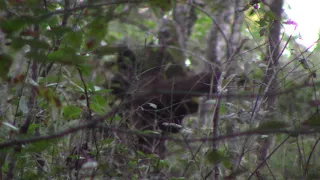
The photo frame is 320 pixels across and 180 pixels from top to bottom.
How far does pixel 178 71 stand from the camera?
15.2ft

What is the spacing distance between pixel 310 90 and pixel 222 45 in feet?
12.9

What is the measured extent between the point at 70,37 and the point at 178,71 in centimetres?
341

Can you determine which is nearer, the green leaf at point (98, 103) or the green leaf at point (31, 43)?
the green leaf at point (31, 43)

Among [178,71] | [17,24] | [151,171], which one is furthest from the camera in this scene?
[178,71]

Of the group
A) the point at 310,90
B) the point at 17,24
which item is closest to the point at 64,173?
the point at 17,24

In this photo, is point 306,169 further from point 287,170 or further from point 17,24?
point 17,24

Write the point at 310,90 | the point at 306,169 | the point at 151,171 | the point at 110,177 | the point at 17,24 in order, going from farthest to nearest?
the point at 310,90
the point at 151,171
the point at 110,177
the point at 306,169
the point at 17,24

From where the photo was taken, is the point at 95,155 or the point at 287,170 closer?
the point at 95,155

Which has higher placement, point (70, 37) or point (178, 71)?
point (178, 71)

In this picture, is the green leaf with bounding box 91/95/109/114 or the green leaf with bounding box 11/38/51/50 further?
the green leaf with bounding box 91/95/109/114

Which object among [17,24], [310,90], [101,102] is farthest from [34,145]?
[310,90]

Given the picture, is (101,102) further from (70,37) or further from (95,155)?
(70,37)

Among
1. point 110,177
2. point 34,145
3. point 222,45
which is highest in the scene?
point 222,45

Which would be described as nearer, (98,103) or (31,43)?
(31,43)
